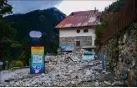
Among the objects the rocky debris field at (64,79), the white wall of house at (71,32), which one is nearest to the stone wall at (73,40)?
the white wall of house at (71,32)

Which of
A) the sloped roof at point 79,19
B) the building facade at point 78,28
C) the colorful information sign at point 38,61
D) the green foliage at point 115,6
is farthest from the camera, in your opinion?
the green foliage at point 115,6

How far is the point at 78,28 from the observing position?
12.5m

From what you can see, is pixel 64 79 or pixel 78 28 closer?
pixel 64 79

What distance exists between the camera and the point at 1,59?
9.15m

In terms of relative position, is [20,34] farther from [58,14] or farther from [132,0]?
[132,0]

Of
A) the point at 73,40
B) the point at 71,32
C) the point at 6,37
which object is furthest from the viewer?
the point at 73,40

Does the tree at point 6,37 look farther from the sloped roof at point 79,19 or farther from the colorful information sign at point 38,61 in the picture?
the sloped roof at point 79,19

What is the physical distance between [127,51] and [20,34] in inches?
168

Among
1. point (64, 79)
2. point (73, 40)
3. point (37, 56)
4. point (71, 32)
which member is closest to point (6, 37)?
point (37, 56)

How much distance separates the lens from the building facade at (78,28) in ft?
37.5

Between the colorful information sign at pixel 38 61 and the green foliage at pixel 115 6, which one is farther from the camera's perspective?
the green foliage at pixel 115 6

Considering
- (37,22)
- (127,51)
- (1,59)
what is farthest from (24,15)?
(127,51)

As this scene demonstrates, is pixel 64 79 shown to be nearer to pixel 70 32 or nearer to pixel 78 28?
pixel 78 28

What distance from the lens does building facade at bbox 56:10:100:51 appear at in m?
11.4
